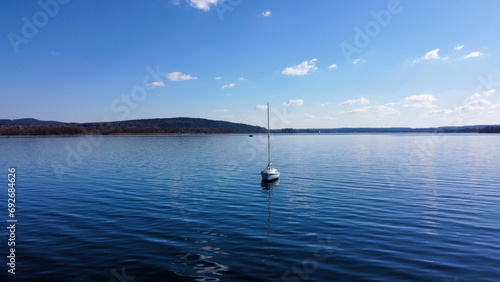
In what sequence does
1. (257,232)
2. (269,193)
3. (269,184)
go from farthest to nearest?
(269,184)
(269,193)
(257,232)

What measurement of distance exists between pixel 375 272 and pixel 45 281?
12.4 meters

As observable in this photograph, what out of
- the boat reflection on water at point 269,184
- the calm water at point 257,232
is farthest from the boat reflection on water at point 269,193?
the calm water at point 257,232

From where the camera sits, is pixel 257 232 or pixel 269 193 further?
pixel 269 193

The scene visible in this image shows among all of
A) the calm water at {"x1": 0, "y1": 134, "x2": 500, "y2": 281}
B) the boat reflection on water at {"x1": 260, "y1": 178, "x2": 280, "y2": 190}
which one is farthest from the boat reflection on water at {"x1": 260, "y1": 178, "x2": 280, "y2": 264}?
the calm water at {"x1": 0, "y1": 134, "x2": 500, "y2": 281}

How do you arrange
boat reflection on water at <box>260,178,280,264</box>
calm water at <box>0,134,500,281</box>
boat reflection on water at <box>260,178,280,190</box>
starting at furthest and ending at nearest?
boat reflection on water at <box>260,178,280,190</box>, boat reflection on water at <box>260,178,280,264</box>, calm water at <box>0,134,500,281</box>

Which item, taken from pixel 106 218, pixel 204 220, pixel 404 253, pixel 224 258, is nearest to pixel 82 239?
Answer: pixel 106 218

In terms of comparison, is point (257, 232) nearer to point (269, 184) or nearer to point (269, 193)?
point (269, 193)

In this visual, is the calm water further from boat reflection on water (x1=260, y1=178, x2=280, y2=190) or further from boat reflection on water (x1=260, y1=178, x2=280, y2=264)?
boat reflection on water (x1=260, y1=178, x2=280, y2=190)

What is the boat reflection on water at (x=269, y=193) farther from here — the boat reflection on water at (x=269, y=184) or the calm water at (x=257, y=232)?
the calm water at (x=257, y=232)

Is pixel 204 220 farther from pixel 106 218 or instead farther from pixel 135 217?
pixel 106 218

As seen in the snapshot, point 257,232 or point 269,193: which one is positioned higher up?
point 257,232

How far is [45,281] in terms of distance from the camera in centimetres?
1009

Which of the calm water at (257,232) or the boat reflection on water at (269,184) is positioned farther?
the boat reflection on water at (269,184)

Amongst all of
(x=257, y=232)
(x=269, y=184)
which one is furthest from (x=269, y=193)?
(x=257, y=232)
